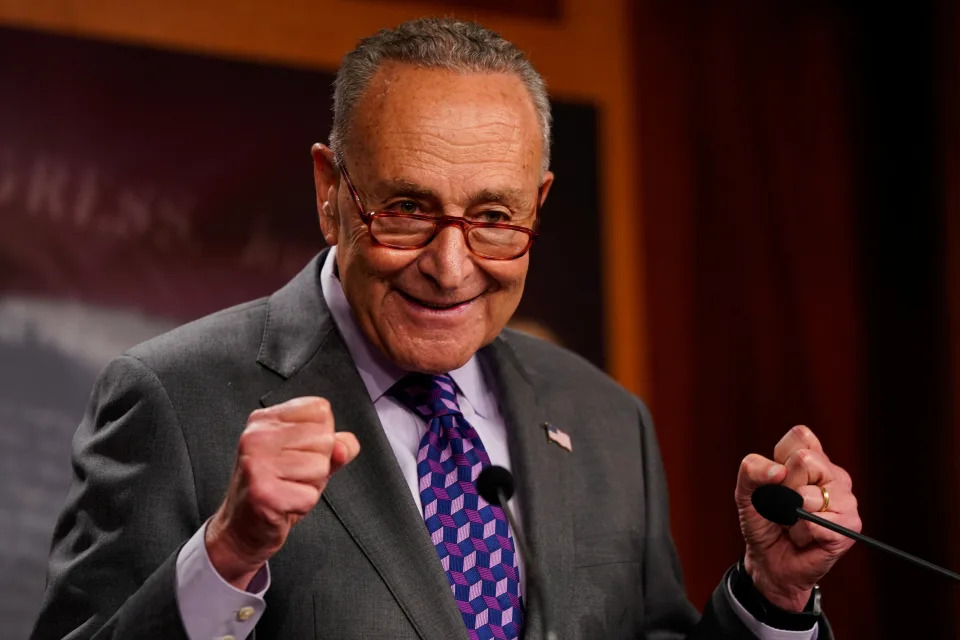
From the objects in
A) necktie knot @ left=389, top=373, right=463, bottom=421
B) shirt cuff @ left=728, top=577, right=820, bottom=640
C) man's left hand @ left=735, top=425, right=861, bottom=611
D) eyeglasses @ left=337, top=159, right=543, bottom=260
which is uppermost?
eyeglasses @ left=337, top=159, right=543, bottom=260

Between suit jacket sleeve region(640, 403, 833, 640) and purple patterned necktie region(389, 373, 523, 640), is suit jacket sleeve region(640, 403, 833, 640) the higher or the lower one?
the lower one

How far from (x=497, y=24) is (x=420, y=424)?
1703 millimetres

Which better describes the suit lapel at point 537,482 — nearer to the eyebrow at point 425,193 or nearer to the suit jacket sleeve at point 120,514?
the eyebrow at point 425,193

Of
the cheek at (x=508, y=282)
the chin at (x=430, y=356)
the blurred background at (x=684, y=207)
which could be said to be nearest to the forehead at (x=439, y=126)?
the cheek at (x=508, y=282)

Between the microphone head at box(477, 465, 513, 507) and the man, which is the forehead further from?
the microphone head at box(477, 465, 513, 507)

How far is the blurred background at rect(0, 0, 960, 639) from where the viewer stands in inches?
107

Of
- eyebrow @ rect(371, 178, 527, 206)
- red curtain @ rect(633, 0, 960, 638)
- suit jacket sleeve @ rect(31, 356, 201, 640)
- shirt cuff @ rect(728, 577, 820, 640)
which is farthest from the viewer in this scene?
red curtain @ rect(633, 0, 960, 638)

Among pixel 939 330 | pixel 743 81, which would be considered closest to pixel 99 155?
pixel 743 81

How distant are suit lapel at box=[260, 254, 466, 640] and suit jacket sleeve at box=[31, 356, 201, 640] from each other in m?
0.16

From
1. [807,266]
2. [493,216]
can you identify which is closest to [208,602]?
[493,216]

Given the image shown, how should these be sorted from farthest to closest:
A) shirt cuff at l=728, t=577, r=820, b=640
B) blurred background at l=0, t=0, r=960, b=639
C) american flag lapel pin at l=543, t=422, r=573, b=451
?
blurred background at l=0, t=0, r=960, b=639, american flag lapel pin at l=543, t=422, r=573, b=451, shirt cuff at l=728, t=577, r=820, b=640

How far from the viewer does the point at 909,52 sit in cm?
361

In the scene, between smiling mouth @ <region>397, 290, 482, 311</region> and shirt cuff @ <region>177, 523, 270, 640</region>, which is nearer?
shirt cuff @ <region>177, 523, 270, 640</region>

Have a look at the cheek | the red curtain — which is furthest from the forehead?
the red curtain
